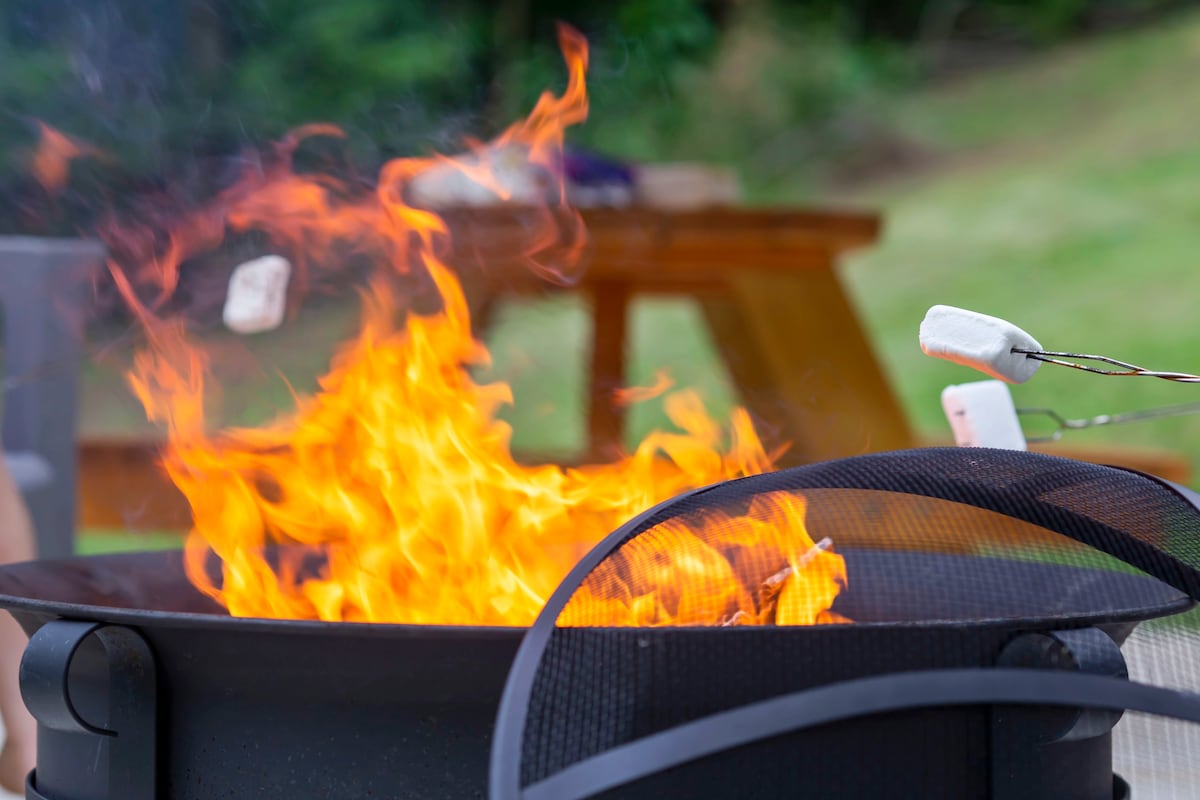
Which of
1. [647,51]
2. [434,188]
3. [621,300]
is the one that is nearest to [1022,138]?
[647,51]

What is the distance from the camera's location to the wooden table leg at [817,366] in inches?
91.4

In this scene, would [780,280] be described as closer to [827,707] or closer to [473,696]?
[473,696]

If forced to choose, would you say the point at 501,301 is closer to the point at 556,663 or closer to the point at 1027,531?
the point at 1027,531

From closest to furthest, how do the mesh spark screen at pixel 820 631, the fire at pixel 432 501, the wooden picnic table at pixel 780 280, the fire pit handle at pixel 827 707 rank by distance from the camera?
the fire pit handle at pixel 827 707, the mesh spark screen at pixel 820 631, the fire at pixel 432 501, the wooden picnic table at pixel 780 280

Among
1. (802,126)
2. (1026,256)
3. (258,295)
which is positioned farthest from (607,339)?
(802,126)

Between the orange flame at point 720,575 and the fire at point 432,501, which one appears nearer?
the orange flame at point 720,575

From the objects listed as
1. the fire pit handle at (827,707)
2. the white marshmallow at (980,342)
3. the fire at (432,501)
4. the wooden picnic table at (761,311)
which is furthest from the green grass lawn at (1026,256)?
the fire pit handle at (827,707)

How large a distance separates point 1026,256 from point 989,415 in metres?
6.40

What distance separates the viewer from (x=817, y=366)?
7.84ft

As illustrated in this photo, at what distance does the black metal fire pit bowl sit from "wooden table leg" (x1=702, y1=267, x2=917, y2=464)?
1.35 m

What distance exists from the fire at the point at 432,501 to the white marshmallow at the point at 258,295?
10 centimetres

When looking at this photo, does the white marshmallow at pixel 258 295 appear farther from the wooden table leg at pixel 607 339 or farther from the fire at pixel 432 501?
the wooden table leg at pixel 607 339

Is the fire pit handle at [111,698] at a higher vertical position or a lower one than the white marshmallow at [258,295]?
lower

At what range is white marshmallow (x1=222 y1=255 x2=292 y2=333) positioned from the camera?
135 centimetres
